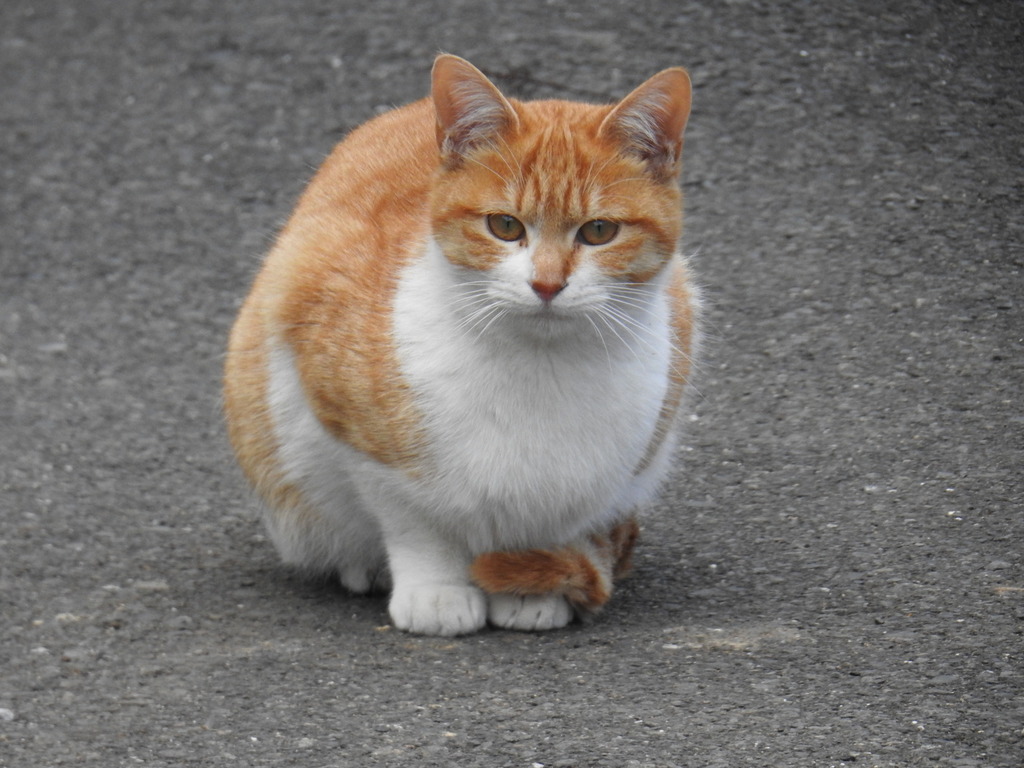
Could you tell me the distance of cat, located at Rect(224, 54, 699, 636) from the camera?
2992 millimetres

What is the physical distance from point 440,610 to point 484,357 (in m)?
0.63

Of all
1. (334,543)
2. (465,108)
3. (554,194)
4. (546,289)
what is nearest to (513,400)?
(546,289)

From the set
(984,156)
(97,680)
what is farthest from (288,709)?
(984,156)

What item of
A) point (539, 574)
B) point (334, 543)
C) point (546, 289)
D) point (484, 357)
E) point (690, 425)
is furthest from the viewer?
point (690, 425)

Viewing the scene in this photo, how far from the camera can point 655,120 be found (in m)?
3.06

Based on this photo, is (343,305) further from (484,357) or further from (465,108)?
(465,108)

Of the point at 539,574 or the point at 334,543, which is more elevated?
the point at 539,574

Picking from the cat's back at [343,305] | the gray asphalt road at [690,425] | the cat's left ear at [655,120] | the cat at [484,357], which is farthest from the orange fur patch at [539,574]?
the cat's left ear at [655,120]

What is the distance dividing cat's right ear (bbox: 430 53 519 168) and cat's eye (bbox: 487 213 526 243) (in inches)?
7.9

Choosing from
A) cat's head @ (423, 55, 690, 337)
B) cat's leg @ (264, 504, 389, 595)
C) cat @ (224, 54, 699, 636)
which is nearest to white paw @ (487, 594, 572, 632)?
cat @ (224, 54, 699, 636)

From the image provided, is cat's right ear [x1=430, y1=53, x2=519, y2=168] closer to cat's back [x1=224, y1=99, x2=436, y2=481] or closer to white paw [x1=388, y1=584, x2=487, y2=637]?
cat's back [x1=224, y1=99, x2=436, y2=481]

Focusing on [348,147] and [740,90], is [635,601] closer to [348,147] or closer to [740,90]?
[348,147]

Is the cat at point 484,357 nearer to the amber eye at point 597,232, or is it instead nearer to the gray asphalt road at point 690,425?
the amber eye at point 597,232

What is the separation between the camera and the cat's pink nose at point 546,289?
2.87 m
